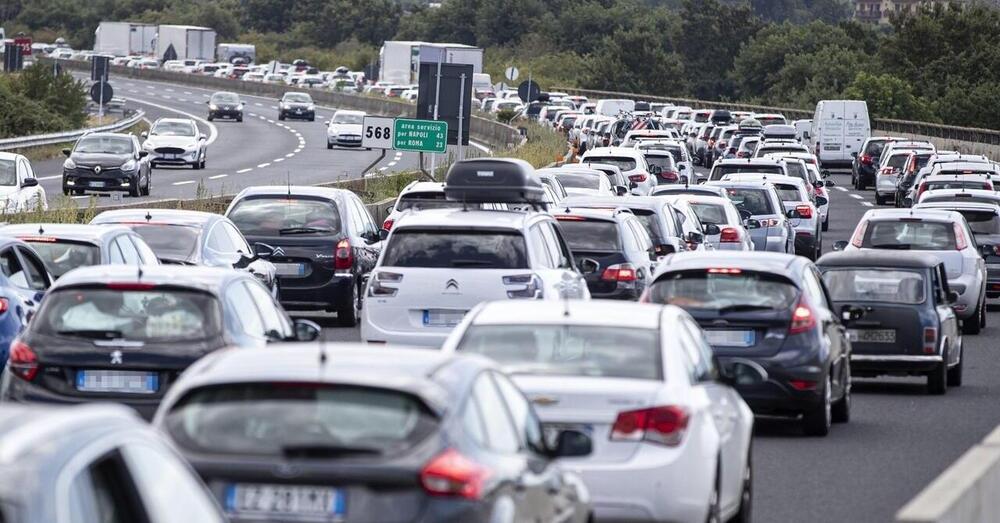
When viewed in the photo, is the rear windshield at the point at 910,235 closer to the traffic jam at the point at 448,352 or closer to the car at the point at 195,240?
the traffic jam at the point at 448,352

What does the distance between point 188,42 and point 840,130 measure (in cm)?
7994

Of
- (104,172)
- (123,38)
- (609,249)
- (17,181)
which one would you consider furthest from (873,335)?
(123,38)

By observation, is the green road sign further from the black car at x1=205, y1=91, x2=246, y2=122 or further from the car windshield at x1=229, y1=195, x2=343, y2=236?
the black car at x1=205, y1=91, x2=246, y2=122

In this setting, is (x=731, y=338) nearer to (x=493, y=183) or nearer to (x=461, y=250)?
(x=461, y=250)

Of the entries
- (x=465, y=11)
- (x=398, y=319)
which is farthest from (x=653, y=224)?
(x=465, y=11)

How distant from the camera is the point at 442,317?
17.2 m

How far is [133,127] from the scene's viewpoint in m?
80.4

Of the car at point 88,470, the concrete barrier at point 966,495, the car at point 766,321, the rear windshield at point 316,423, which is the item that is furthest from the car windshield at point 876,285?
the car at point 88,470

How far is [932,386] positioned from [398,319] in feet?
16.7

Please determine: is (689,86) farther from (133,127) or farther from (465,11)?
(133,127)

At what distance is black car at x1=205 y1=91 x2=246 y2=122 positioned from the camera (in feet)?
319

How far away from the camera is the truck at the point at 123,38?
5802 inches

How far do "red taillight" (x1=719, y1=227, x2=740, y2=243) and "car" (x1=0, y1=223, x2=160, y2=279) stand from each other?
11.9 m

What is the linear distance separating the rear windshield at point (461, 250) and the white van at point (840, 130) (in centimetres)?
5988
